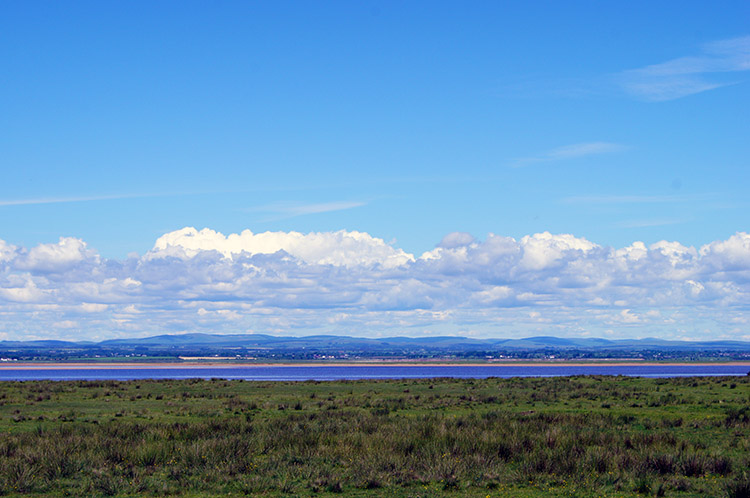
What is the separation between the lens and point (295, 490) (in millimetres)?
21078

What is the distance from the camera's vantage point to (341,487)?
69.4ft

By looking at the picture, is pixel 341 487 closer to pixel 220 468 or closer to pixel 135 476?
pixel 220 468

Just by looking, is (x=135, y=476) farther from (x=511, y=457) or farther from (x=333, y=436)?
(x=511, y=457)

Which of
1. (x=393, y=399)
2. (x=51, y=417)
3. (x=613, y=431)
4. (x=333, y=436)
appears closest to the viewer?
(x=333, y=436)

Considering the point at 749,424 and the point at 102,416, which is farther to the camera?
the point at 102,416

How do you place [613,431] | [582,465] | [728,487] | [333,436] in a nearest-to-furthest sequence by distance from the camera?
[728,487], [582,465], [333,436], [613,431]

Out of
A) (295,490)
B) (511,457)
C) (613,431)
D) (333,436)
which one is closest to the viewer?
(295,490)

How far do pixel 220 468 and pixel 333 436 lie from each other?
6047 mm

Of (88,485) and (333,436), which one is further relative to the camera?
(333,436)

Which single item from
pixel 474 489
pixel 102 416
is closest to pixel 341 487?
pixel 474 489

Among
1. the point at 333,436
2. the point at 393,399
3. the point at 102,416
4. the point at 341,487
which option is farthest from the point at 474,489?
the point at 393,399

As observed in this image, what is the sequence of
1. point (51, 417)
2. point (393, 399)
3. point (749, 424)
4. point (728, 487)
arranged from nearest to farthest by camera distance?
point (728, 487) → point (749, 424) → point (51, 417) → point (393, 399)

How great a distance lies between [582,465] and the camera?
23.3m

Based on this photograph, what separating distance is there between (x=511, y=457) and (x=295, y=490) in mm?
8084
